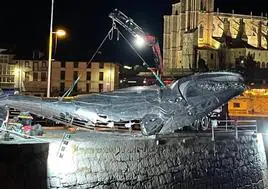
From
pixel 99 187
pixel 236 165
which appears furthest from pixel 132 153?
pixel 236 165

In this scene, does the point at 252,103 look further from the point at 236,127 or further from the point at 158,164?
the point at 158,164

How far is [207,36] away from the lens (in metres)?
117

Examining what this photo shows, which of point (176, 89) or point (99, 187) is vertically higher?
point (176, 89)

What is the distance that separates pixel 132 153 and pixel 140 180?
90cm

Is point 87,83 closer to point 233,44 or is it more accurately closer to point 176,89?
point 233,44

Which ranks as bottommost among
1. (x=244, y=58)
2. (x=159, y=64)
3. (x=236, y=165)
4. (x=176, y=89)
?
(x=236, y=165)

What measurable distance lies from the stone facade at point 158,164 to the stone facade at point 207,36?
8527 centimetres

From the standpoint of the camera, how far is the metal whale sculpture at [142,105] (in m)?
16.7

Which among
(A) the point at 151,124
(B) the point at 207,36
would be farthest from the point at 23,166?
(B) the point at 207,36

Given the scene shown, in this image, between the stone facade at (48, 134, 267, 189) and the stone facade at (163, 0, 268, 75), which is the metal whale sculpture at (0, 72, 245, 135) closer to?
the stone facade at (48, 134, 267, 189)

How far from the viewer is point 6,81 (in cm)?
7769

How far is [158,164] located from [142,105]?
226cm

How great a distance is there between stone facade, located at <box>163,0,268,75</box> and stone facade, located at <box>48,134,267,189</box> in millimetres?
85274

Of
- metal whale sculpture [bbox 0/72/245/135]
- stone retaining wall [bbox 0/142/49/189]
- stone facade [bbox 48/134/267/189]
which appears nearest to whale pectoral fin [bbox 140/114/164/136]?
metal whale sculpture [bbox 0/72/245/135]
